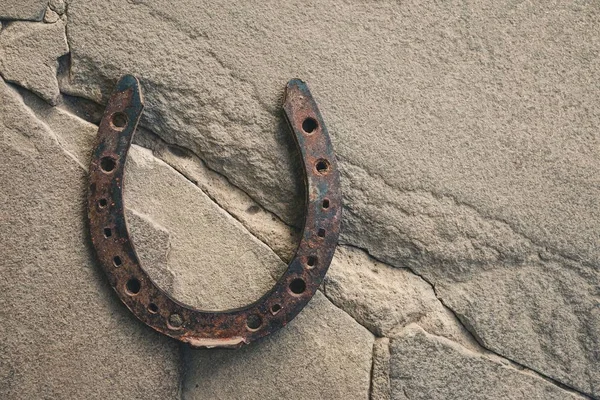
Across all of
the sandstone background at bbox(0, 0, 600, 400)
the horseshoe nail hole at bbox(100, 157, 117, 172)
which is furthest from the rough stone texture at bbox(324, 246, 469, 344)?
the horseshoe nail hole at bbox(100, 157, 117, 172)

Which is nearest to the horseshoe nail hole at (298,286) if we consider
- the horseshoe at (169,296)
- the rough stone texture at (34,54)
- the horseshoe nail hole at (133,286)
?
the horseshoe at (169,296)

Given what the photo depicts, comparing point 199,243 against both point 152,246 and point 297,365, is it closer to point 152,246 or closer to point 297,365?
point 152,246

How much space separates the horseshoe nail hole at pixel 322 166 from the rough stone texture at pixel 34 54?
16.1 inches

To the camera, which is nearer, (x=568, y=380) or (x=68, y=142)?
(x=68, y=142)

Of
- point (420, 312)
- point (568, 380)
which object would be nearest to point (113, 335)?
point (420, 312)

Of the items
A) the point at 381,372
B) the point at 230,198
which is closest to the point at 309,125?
the point at 230,198

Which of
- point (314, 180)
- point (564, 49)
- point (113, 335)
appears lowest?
point (113, 335)

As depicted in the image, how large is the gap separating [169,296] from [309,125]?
34cm

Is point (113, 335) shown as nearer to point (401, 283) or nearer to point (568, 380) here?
point (401, 283)

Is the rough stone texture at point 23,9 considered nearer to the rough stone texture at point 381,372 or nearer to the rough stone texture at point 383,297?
the rough stone texture at point 383,297

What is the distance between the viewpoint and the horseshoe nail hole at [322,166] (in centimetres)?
110

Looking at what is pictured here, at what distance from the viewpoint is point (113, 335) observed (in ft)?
3.49

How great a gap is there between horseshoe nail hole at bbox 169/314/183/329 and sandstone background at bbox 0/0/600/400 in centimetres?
3

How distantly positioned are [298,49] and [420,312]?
0.46 meters
